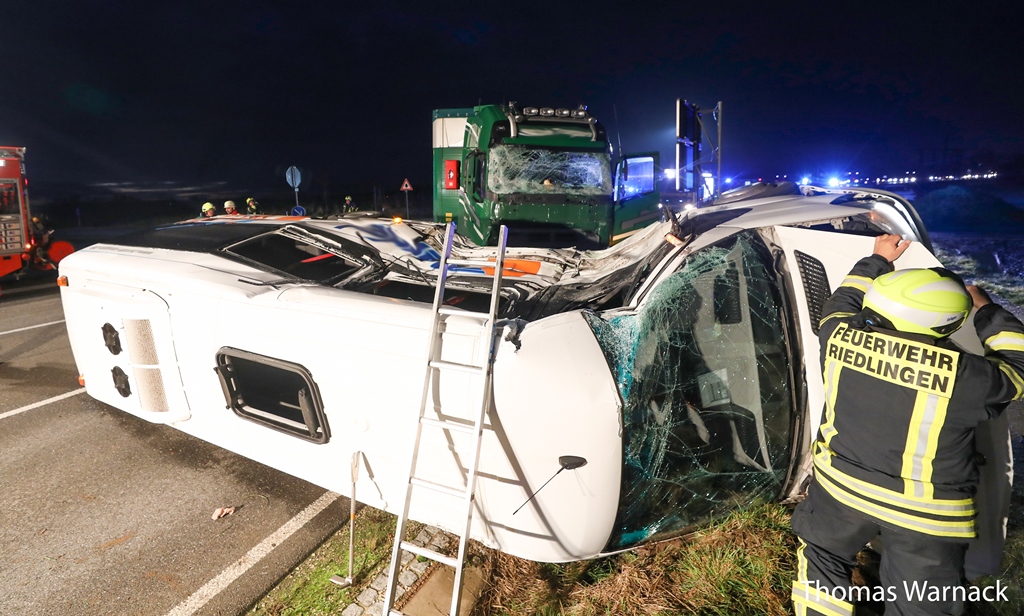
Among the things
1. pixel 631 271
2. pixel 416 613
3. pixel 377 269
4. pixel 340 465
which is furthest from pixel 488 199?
pixel 416 613

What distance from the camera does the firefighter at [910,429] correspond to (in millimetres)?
1719

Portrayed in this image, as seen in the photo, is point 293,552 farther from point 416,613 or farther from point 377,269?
A: point 377,269

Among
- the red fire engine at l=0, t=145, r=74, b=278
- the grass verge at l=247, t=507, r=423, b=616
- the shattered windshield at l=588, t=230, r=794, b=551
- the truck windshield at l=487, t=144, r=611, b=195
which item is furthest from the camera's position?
the red fire engine at l=0, t=145, r=74, b=278

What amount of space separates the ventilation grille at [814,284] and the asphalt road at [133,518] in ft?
8.70

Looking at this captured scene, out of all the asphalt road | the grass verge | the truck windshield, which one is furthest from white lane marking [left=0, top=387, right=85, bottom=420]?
the truck windshield

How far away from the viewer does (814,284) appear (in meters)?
2.44

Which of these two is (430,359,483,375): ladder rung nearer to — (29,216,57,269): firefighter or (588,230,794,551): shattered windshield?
(588,230,794,551): shattered windshield

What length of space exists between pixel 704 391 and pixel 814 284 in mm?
696

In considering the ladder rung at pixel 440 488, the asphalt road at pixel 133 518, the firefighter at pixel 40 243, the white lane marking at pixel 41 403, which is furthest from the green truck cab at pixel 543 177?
the firefighter at pixel 40 243

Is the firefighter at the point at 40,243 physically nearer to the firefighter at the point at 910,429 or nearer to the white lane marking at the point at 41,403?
the white lane marking at the point at 41,403

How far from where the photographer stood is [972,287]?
2.14 meters

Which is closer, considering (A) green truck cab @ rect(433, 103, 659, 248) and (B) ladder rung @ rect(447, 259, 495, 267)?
(B) ladder rung @ rect(447, 259, 495, 267)

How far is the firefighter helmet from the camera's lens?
5.64ft

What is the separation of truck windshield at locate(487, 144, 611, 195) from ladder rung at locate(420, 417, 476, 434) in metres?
5.56
